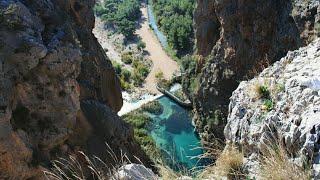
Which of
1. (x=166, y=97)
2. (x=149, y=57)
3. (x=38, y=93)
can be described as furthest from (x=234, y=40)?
(x=149, y=57)

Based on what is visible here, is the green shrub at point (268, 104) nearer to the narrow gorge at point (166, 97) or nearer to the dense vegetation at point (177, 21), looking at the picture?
the narrow gorge at point (166, 97)

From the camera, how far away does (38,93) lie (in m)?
20.5

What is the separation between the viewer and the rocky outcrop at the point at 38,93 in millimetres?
18484

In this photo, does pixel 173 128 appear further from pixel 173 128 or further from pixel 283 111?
pixel 283 111

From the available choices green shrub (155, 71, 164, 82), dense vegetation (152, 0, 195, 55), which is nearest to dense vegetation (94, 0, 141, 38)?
dense vegetation (152, 0, 195, 55)

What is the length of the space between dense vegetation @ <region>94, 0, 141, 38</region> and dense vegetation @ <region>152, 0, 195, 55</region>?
3.78 m

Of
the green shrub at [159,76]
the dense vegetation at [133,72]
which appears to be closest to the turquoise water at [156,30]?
the dense vegetation at [133,72]

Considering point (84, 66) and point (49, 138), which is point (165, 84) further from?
point (49, 138)

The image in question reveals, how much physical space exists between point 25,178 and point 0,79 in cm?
416

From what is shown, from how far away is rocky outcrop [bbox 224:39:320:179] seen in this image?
834 cm

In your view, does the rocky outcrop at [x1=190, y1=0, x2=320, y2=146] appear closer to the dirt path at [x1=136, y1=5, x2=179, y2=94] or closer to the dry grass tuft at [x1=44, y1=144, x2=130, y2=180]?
the dirt path at [x1=136, y1=5, x2=179, y2=94]

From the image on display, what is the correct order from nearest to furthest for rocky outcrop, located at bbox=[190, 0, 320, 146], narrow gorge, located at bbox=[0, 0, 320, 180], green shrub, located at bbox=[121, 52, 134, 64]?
1. narrow gorge, located at bbox=[0, 0, 320, 180]
2. rocky outcrop, located at bbox=[190, 0, 320, 146]
3. green shrub, located at bbox=[121, 52, 134, 64]

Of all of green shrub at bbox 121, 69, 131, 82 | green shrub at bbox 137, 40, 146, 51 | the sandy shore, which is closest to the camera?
the sandy shore

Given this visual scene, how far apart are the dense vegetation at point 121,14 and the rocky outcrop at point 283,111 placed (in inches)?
2360
